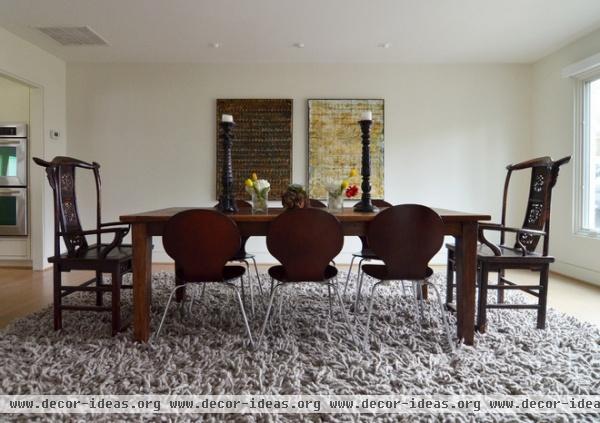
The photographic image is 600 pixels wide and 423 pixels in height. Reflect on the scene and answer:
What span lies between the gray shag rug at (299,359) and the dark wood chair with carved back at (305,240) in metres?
0.47

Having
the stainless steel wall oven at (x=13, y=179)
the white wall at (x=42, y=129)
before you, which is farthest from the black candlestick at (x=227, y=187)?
the stainless steel wall oven at (x=13, y=179)

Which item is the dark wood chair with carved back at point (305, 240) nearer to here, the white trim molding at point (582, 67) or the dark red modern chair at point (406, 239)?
the dark red modern chair at point (406, 239)

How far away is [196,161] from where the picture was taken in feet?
13.6

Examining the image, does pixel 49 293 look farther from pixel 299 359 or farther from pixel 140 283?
pixel 299 359

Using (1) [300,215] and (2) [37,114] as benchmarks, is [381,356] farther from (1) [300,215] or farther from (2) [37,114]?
(2) [37,114]

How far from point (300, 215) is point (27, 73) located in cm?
387

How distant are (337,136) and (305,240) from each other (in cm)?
267

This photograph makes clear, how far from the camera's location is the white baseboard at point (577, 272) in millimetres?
3252

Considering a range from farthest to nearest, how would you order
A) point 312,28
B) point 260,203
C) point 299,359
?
point 312,28 < point 260,203 < point 299,359

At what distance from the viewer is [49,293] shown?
9.65ft

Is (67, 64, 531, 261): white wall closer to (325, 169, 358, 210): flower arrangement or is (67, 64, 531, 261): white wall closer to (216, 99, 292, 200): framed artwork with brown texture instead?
(216, 99, 292, 200): framed artwork with brown texture

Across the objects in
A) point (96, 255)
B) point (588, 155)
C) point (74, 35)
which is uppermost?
point (74, 35)

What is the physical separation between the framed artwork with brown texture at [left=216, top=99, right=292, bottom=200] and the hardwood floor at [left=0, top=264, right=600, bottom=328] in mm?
1707

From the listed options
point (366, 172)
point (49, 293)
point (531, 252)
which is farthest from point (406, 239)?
point (49, 293)
